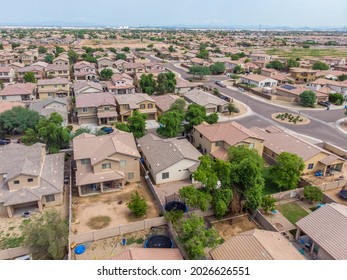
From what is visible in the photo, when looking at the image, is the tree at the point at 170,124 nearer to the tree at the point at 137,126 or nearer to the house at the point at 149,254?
the tree at the point at 137,126

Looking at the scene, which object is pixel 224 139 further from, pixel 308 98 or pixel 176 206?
pixel 308 98

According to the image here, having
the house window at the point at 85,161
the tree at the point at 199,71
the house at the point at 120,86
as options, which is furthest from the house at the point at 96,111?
the tree at the point at 199,71

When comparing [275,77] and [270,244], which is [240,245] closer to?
[270,244]

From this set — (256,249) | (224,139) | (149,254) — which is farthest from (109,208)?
(224,139)

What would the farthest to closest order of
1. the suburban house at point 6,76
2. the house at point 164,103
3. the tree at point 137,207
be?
the suburban house at point 6,76 → the house at point 164,103 → the tree at point 137,207

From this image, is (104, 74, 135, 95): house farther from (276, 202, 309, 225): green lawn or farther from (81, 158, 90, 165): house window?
(276, 202, 309, 225): green lawn

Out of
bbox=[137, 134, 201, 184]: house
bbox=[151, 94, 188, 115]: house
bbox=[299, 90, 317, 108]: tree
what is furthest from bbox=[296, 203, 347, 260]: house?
bbox=[299, 90, 317, 108]: tree
